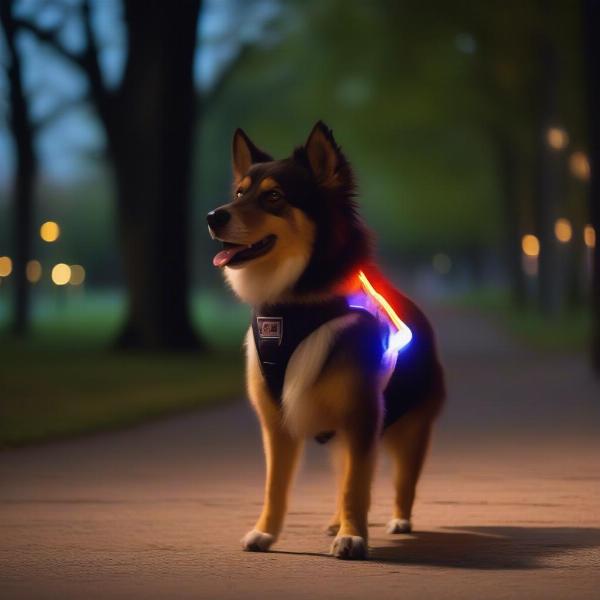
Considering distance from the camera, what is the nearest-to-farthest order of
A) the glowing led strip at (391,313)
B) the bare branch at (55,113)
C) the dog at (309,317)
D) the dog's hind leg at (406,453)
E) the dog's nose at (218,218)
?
the dog's nose at (218,218) → the dog at (309,317) → the glowing led strip at (391,313) → the dog's hind leg at (406,453) → the bare branch at (55,113)

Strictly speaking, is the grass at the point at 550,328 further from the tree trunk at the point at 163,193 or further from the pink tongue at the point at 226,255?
the pink tongue at the point at 226,255

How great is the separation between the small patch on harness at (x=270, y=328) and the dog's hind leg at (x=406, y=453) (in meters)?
1.14

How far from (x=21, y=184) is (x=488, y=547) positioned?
35.2 meters

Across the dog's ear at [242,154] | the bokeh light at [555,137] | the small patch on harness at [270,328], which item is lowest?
the bokeh light at [555,137]

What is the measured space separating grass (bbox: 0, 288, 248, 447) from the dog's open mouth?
6917mm

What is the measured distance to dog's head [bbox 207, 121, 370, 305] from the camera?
7.55 m

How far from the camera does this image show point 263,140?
55719 mm

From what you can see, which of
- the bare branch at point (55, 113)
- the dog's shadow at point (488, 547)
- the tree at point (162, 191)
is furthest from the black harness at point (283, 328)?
the bare branch at point (55, 113)

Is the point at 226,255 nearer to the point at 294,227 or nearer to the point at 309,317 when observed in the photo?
the point at 294,227

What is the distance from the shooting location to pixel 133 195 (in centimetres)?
3097

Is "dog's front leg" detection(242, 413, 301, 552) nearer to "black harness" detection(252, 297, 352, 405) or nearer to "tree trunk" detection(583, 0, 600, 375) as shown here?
"black harness" detection(252, 297, 352, 405)

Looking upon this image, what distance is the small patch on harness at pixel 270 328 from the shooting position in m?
7.80

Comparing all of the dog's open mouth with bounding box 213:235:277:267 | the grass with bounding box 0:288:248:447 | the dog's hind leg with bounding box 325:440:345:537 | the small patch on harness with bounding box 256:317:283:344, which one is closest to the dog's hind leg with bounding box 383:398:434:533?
the dog's hind leg with bounding box 325:440:345:537

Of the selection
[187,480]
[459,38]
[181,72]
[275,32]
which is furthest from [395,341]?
[459,38]
